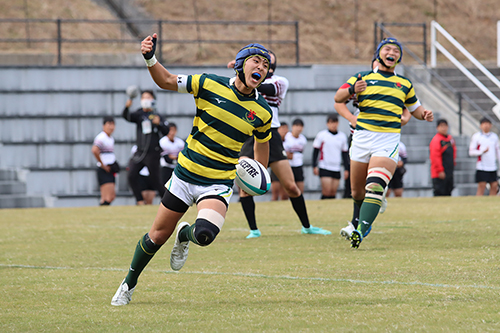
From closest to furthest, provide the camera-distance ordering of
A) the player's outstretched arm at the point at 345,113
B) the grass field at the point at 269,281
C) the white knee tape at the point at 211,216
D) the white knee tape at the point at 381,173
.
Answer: the grass field at the point at 269,281 → the white knee tape at the point at 211,216 → the white knee tape at the point at 381,173 → the player's outstretched arm at the point at 345,113

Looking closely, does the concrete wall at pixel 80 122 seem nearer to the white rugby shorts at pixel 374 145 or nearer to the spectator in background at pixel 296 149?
the spectator in background at pixel 296 149

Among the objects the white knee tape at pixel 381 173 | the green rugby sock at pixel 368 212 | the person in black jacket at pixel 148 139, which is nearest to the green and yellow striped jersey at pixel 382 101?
the white knee tape at pixel 381 173

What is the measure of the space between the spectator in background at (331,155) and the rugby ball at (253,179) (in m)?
10.5

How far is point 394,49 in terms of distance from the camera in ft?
26.0

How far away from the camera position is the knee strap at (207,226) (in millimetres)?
5004

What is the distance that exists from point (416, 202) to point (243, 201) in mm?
6223

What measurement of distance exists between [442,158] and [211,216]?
12.2 metres

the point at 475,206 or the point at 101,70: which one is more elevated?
the point at 101,70

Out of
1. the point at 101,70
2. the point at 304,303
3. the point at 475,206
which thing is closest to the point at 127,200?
the point at 101,70

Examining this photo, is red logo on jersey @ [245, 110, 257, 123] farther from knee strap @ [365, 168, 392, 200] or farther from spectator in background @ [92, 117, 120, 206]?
spectator in background @ [92, 117, 120, 206]

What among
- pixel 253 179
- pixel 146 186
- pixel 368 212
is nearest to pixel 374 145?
pixel 368 212

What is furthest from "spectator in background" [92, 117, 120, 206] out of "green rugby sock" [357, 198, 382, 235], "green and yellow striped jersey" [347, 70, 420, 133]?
"green rugby sock" [357, 198, 382, 235]

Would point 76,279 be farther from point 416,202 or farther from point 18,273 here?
point 416,202

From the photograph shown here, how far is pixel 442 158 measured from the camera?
16406 mm
